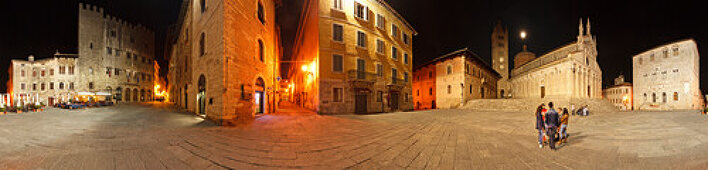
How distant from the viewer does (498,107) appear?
22.6m

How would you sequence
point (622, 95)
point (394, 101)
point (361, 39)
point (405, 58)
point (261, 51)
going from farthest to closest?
point (622, 95) → point (405, 58) → point (394, 101) → point (361, 39) → point (261, 51)

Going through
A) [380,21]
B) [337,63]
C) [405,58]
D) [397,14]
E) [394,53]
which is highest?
[397,14]

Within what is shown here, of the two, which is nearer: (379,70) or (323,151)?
(323,151)

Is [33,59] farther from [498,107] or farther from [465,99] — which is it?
[498,107]

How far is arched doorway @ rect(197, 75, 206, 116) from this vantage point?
10998 mm

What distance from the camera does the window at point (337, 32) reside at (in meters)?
15.0

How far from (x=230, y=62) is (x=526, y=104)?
2623 centimetres

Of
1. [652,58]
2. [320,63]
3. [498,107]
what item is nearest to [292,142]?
[320,63]

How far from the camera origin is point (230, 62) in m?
8.91

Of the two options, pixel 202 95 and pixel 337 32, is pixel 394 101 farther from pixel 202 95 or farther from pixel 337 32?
pixel 202 95

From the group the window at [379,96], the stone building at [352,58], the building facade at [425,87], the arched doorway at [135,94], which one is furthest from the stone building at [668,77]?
the arched doorway at [135,94]

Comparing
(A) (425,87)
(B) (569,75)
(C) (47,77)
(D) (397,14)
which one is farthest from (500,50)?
(C) (47,77)

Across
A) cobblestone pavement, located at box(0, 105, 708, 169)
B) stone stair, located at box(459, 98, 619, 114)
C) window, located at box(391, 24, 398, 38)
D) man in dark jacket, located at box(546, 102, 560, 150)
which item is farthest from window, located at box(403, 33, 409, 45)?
man in dark jacket, located at box(546, 102, 560, 150)

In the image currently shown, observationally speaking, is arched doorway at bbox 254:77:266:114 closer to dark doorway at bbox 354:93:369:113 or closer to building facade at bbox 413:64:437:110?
dark doorway at bbox 354:93:369:113
